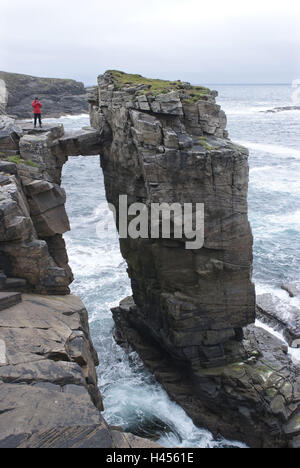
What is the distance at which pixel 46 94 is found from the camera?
12575 cm

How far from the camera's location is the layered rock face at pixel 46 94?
4624 inches

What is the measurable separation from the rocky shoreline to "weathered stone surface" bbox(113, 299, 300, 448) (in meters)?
0.05

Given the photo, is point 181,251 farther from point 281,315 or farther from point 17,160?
point 281,315

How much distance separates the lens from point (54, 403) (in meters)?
10.9

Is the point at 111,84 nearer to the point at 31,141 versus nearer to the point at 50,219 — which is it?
the point at 31,141

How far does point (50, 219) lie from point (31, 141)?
14.8 feet

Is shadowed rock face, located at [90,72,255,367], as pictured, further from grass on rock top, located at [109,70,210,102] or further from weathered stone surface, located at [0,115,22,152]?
weathered stone surface, located at [0,115,22,152]

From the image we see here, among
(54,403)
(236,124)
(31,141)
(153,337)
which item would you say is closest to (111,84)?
(31,141)

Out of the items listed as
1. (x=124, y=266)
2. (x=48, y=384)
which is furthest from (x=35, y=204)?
(x=124, y=266)

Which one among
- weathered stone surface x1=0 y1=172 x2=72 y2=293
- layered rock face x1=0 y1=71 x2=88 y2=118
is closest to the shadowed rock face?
weathered stone surface x1=0 y1=172 x2=72 y2=293

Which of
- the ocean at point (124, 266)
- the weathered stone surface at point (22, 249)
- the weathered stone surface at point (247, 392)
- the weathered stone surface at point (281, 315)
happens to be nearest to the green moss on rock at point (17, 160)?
the weathered stone surface at point (22, 249)

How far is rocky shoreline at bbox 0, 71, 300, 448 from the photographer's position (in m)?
18.5

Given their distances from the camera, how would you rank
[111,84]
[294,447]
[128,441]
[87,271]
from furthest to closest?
[87,271] < [111,84] < [294,447] < [128,441]
